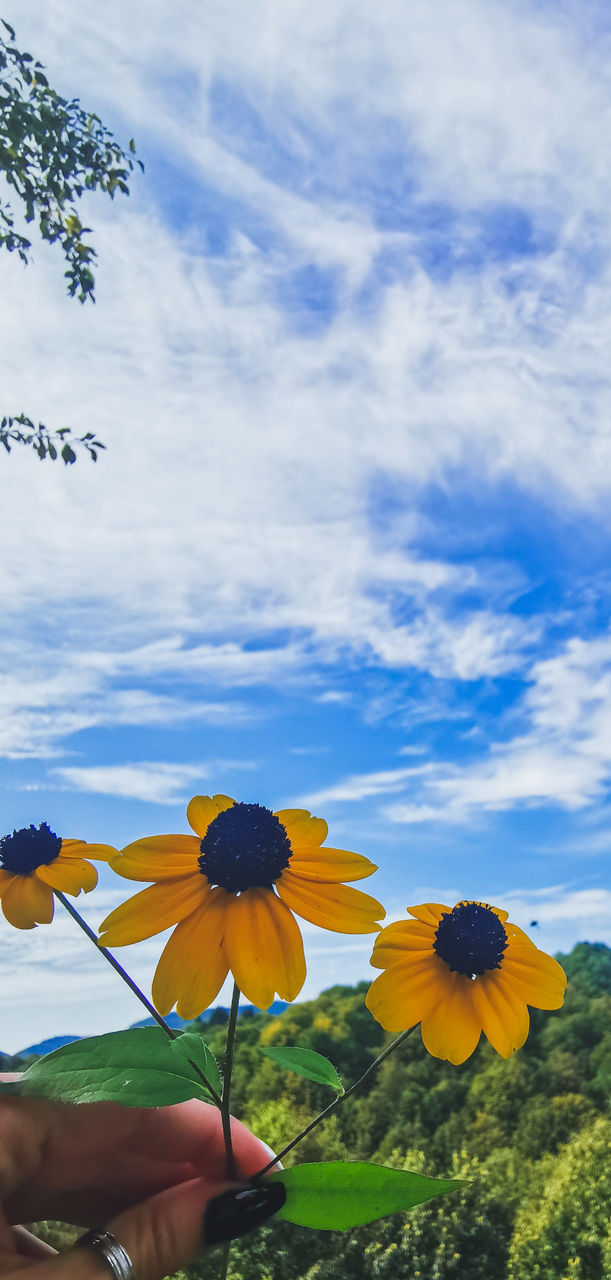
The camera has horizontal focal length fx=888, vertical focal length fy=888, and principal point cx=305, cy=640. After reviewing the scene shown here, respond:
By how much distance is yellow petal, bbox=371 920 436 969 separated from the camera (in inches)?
23.5

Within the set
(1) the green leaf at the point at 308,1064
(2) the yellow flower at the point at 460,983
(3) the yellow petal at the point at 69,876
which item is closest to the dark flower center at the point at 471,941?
(2) the yellow flower at the point at 460,983

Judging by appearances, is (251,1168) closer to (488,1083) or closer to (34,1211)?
(34,1211)

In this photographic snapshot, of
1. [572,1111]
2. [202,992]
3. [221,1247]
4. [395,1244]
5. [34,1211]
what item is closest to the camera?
[202,992]

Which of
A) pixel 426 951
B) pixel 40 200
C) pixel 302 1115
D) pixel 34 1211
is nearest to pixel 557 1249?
pixel 302 1115

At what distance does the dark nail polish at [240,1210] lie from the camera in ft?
1.95

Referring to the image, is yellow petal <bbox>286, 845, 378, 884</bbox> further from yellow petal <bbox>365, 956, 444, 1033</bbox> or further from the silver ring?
the silver ring

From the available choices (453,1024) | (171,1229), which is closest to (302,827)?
(453,1024)

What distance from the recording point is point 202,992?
20.5 inches

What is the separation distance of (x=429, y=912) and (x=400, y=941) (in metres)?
0.05

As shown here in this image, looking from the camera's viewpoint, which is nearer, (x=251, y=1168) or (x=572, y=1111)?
(x=251, y=1168)

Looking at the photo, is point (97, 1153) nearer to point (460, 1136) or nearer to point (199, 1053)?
point (199, 1053)

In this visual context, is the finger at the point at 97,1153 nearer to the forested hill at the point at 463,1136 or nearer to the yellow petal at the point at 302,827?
the yellow petal at the point at 302,827

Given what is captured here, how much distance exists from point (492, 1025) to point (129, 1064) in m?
0.23

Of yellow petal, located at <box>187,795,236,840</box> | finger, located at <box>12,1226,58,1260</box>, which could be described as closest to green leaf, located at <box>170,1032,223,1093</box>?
yellow petal, located at <box>187,795,236,840</box>
